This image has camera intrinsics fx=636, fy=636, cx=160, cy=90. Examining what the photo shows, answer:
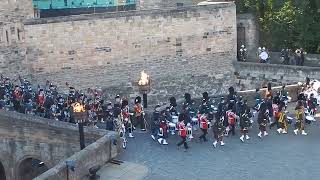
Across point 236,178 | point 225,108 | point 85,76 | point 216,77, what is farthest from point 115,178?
point 216,77

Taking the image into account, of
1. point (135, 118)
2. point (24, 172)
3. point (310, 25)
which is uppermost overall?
point (310, 25)

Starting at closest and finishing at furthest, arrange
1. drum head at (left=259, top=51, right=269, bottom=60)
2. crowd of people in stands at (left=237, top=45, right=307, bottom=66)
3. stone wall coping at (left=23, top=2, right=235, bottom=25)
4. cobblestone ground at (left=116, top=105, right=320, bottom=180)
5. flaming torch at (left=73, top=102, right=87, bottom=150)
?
cobblestone ground at (left=116, top=105, right=320, bottom=180) → flaming torch at (left=73, top=102, right=87, bottom=150) → stone wall coping at (left=23, top=2, right=235, bottom=25) → crowd of people in stands at (left=237, top=45, right=307, bottom=66) → drum head at (left=259, top=51, right=269, bottom=60)

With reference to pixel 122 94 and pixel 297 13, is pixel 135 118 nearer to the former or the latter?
pixel 122 94

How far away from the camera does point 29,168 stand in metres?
24.2

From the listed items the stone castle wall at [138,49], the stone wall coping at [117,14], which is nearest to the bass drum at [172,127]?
the stone castle wall at [138,49]

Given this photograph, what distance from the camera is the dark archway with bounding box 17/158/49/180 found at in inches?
922

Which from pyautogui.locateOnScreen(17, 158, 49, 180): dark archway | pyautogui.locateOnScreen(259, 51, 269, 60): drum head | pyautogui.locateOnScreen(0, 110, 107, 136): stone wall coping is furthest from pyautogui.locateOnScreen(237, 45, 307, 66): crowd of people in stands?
pyautogui.locateOnScreen(0, 110, 107, 136): stone wall coping

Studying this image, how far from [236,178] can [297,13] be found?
59.4 ft

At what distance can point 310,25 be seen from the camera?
115ft

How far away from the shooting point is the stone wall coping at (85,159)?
57.8ft

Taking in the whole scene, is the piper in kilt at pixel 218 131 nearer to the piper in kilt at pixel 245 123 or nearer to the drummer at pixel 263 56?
the piper in kilt at pixel 245 123

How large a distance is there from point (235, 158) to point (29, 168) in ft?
27.3

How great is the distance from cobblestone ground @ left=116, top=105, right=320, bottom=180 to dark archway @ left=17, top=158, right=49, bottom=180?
4.09m

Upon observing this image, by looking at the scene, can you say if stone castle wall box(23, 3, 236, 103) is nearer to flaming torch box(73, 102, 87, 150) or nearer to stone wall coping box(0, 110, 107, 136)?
stone wall coping box(0, 110, 107, 136)
